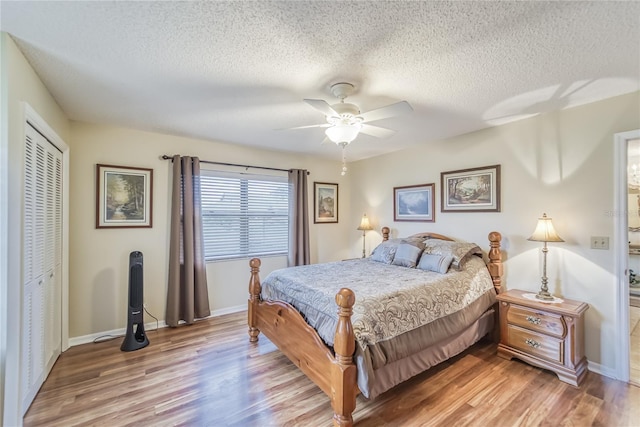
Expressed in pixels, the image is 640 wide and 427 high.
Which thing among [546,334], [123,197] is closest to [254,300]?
[123,197]

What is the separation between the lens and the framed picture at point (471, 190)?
10.5ft

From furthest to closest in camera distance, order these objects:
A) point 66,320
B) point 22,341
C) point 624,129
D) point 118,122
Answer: point 118,122
point 66,320
point 624,129
point 22,341

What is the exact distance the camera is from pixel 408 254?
3350mm

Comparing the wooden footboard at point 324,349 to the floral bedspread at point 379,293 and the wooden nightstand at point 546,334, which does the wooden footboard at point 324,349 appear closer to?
the floral bedspread at point 379,293

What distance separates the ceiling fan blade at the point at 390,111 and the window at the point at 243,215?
246cm

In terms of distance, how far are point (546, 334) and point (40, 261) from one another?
4.18 metres

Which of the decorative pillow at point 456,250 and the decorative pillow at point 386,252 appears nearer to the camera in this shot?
the decorative pillow at point 456,250

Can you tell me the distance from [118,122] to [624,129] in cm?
480

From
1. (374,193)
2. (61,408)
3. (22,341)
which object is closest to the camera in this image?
(22,341)

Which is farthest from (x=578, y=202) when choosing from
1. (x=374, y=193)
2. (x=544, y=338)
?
(x=374, y=193)

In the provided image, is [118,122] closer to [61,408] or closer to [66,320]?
[66,320]

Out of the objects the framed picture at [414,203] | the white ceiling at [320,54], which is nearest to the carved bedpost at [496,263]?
the framed picture at [414,203]

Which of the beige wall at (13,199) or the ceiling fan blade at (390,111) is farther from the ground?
the ceiling fan blade at (390,111)

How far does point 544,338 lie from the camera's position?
246 cm
